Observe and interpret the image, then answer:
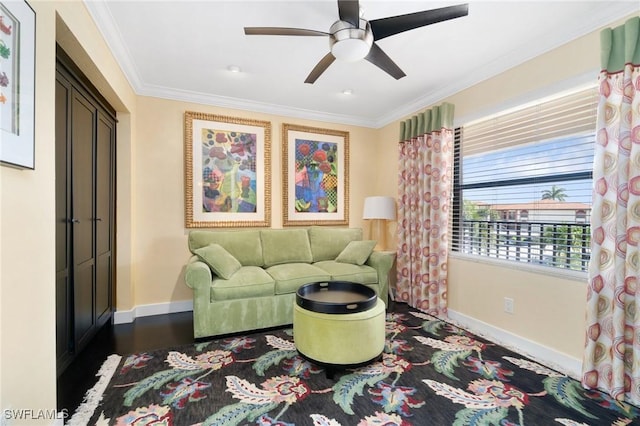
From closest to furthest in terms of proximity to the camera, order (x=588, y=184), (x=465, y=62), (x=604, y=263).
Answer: (x=604, y=263), (x=588, y=184), (x=465, y=62)

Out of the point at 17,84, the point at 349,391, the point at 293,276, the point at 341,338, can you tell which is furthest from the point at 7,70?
the point at 293,276

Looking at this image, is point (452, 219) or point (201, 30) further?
point (452, 219)

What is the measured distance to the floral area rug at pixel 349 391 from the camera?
1.71m

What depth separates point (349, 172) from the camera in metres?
4.44

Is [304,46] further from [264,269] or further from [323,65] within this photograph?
[264,269]

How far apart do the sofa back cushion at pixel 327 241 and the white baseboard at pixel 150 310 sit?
5.48 feet

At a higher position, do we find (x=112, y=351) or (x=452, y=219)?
(x=452, y=219)

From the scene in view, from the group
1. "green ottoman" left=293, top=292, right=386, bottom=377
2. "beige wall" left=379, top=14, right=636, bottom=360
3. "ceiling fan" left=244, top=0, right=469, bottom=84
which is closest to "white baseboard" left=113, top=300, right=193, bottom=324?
"green ottoman" left=293, top=292, right=386, bottom=377

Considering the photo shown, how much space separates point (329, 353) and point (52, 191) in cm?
187

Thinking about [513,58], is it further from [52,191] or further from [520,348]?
[52,191]

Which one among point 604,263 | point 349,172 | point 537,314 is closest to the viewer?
point 604,263

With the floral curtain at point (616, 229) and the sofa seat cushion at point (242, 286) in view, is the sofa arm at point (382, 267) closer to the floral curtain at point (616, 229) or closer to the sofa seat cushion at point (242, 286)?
the sofa seat cushion at point (242, 286)

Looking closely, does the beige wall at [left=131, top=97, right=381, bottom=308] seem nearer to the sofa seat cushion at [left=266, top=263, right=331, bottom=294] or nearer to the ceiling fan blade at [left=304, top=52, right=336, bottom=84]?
the sofa seat cushion at [left=266, top=263, right=331, bottom=294]

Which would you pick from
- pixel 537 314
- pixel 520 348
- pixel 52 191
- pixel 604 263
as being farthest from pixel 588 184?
pixel 52 191
